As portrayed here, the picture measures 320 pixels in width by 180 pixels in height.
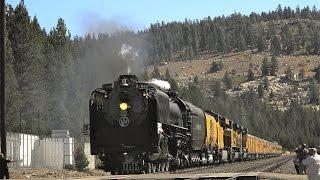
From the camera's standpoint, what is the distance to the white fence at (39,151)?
4238 cm

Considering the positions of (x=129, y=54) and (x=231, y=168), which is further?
(x=129, y=54)

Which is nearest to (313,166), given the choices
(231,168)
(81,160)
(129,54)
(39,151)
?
(231,168)

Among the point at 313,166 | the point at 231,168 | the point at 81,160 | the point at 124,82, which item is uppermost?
the point at 124,82

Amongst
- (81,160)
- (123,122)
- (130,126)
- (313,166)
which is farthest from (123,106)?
(81,160)

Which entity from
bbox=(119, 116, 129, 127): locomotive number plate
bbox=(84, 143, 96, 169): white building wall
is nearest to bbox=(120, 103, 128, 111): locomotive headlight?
bbox=(119, 116, 129, 127): locomotive number plate

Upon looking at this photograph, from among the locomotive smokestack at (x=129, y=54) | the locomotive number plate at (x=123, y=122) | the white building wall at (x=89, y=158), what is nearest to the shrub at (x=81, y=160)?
the white building wall at (x=89, y=158)

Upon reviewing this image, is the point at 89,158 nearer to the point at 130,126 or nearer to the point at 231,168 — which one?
the point at 231,168

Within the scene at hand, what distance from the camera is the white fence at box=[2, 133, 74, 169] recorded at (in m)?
42.4

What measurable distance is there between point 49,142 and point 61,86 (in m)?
31.1

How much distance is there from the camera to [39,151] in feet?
155

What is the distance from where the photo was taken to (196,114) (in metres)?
38.9

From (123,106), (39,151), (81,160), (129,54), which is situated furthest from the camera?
(129,54)

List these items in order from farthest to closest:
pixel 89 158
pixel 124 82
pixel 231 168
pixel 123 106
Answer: pixel 89 158, pixel 231 168, pixel 124 82, pixel 123 106

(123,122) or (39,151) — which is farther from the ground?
(123,122)
